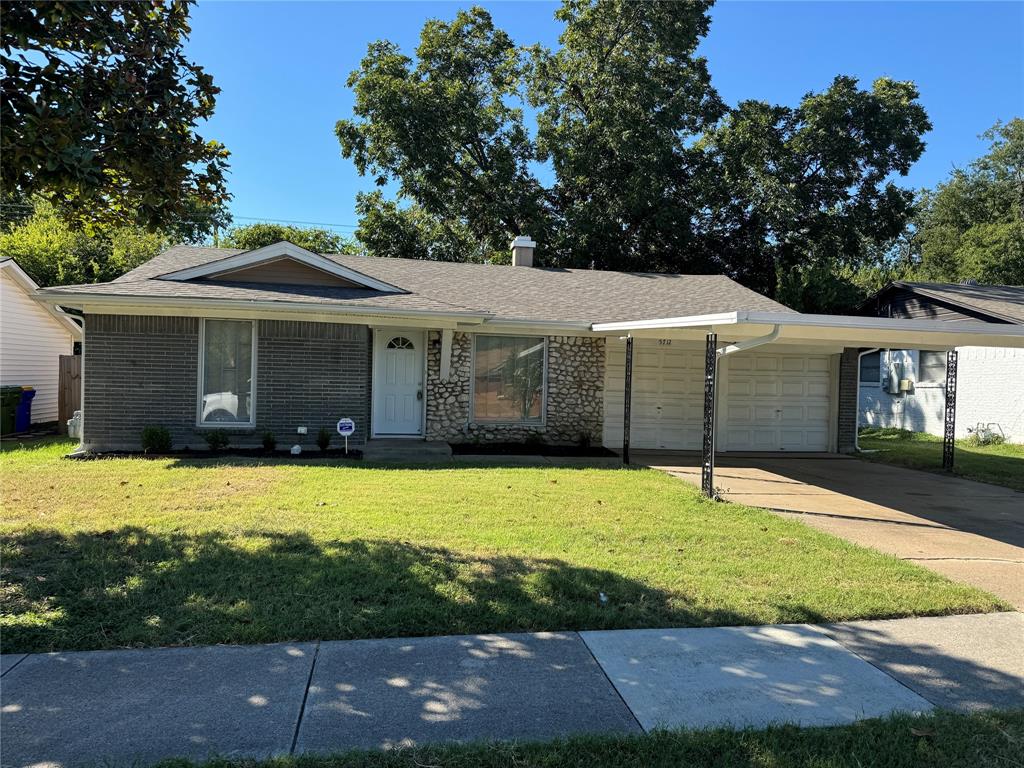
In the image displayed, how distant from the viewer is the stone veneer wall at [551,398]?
12.6 m

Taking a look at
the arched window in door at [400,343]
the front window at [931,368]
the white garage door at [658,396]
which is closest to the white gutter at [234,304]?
the arched window in door at [400,343]

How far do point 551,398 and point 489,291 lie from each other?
2.80 metres

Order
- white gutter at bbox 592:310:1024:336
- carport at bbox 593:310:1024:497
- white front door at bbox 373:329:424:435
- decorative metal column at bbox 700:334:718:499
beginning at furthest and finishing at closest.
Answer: white front door at bbox 373:329:424:435 < decorative metal column at bbox 700:334:718:499 < carport at bbox 593:310:1024:497 < white gutter at bbox 592:310:1024:336

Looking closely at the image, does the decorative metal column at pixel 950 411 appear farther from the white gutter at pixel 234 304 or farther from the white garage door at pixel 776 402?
the white gutter at pixel 234 304

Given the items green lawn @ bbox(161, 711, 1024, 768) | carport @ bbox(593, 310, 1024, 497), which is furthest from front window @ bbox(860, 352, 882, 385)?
green lawn @ bbox(161, 711, 1024, 768)

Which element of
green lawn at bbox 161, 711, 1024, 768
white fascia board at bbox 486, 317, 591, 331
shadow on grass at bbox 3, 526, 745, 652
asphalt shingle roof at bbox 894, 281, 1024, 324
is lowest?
green lawn at bbox 161, 711, 1024, 768

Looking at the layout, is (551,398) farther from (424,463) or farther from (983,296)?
(983,296)

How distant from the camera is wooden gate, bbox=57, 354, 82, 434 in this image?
48.9 feet

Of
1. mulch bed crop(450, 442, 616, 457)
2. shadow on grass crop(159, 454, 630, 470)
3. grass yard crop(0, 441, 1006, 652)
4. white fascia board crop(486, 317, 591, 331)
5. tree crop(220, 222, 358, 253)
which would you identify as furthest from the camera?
tree crop(220, 222, 358, 253)

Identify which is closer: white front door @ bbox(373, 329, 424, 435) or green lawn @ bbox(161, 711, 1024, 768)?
green lawn @ bbox(161, 711, 1024, 768)

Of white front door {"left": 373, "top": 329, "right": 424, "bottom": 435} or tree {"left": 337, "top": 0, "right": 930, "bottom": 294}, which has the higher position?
tree {"left": 337, "top": 0, "right": 930, "bottom": 294}

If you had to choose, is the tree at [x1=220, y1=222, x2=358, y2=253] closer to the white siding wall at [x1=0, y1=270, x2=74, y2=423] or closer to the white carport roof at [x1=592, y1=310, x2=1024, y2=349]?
the white siding wall at [x1=0, y1=270, x2=74, y2=423]

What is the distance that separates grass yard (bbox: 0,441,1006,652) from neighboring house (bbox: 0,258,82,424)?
8657 mm

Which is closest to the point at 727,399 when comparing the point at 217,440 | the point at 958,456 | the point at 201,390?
the point at 958,456
